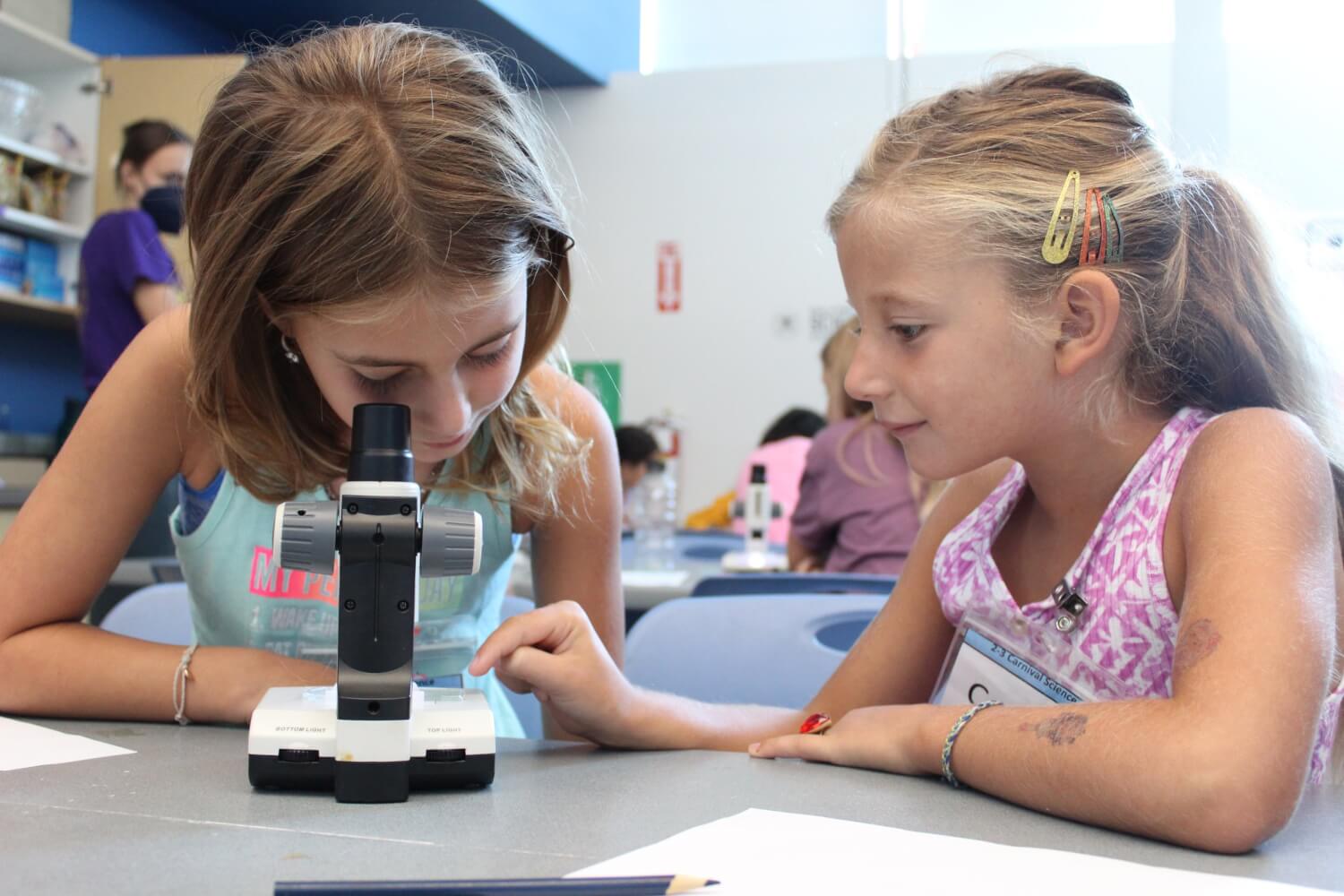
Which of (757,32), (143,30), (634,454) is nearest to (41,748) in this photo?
(634,454)

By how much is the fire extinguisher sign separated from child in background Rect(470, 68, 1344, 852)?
16.0 ft

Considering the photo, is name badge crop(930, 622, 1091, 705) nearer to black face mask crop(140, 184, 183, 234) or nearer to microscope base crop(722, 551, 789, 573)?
microscope base crop(722, 551, 789, 573)

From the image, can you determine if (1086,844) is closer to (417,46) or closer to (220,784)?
(220,784)

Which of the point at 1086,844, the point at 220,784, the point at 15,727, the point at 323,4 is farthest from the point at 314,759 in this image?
the point at 323,4

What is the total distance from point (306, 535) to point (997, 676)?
1.98ft

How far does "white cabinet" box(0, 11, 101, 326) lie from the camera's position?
3.95m

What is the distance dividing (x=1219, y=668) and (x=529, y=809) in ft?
1.43

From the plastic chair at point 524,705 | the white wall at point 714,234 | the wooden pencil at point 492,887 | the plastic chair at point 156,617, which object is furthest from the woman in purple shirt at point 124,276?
the wooden pencil at point 492,887

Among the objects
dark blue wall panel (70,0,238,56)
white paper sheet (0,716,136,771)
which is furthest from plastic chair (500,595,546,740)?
dark blue wall panel (70,0,238,56)

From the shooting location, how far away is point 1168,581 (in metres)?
0.95

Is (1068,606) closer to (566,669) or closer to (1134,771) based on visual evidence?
(1134,771)

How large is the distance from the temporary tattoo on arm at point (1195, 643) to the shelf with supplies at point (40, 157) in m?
4.03

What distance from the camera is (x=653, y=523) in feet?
11.8

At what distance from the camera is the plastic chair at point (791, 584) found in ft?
6.25
